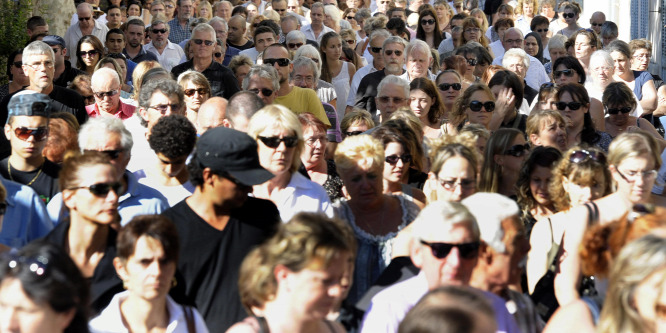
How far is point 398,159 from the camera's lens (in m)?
6.01

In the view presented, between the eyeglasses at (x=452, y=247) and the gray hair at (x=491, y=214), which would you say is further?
the gray hair at (x=491, y=214)

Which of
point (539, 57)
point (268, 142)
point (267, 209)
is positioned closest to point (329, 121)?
point (268, 142)

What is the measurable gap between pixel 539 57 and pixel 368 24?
2.23m

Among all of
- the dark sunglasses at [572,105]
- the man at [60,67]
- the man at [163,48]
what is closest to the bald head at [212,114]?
the dark sunglasses at [572,105]

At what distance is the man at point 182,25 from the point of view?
14.4 metres

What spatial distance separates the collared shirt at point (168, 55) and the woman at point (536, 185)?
23.5 ft

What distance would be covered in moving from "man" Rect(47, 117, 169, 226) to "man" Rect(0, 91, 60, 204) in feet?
1.20

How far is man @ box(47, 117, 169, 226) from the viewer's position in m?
5.06

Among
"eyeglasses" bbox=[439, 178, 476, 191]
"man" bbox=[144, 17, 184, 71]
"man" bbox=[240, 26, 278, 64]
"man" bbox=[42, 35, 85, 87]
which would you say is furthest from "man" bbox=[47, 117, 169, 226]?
"man" bbox=[144, 17, 184, 71]

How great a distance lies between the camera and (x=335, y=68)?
36.9 feet

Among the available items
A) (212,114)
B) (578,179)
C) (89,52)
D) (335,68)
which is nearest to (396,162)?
(578,179)

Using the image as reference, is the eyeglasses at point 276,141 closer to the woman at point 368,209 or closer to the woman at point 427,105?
the woman at point 368,209

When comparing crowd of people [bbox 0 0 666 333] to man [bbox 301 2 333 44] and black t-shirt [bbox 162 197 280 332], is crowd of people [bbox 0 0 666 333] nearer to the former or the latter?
black t-shirt [bbox 162 197 280 332]

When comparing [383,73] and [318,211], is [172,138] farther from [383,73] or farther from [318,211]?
[383,73]
